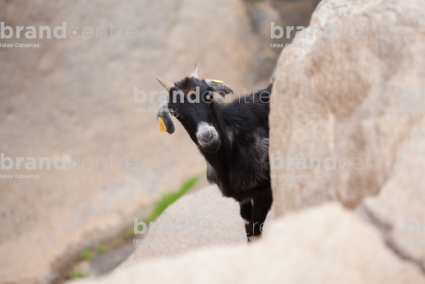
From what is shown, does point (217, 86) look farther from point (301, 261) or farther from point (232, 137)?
point (301, 261)

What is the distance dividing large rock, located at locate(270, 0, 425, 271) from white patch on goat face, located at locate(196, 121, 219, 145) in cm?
86

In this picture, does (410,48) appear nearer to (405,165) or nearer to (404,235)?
(405,165)

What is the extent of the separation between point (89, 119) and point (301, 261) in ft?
22.4

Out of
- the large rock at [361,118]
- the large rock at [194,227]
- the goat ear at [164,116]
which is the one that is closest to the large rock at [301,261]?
the large rock at [361,118]

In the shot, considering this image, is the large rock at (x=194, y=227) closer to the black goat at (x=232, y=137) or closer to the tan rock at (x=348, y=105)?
the black goat at (x=232, y=137)

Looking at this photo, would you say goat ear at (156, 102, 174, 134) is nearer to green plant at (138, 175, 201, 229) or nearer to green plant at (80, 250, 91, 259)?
green plant at (138, 175, 201, 229)

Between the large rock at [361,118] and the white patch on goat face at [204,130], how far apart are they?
858 millimetres

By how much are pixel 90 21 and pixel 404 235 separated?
24.9 feet

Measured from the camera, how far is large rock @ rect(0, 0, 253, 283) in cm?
688

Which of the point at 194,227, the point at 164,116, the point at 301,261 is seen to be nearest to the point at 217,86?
the point at 164,116

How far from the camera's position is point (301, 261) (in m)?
1.69

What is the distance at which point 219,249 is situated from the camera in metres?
1.86

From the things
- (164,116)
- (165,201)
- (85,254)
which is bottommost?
(85,254)

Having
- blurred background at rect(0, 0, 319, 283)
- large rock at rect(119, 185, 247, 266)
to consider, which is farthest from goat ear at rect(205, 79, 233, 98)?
blurred background at rect(0, 0, 319, 283)
